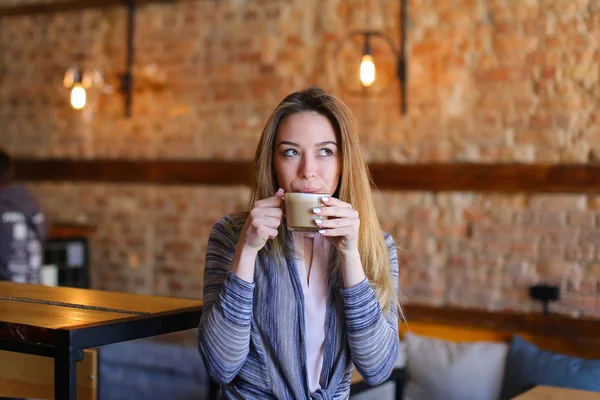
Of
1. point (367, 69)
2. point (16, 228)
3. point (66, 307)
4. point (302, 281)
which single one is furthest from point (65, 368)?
point (367, 69)

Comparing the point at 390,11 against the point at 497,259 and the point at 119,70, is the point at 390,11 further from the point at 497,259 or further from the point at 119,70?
the point at 119,70

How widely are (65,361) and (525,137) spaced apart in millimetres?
3212

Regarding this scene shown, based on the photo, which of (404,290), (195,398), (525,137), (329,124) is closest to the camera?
(329,124)

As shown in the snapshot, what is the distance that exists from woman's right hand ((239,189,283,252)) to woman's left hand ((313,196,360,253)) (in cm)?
12

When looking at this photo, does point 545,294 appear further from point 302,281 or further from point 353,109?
point 302,281

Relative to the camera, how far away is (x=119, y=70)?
5.96 meters

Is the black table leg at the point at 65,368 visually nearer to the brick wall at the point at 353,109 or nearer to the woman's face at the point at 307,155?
the woman's face at the point at 307,155

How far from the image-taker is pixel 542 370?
401 cm

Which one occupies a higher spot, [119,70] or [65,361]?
[119,70]

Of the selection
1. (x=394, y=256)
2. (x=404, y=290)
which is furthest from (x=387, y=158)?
(x=394, y=256)

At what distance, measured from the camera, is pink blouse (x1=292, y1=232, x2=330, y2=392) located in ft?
6.77

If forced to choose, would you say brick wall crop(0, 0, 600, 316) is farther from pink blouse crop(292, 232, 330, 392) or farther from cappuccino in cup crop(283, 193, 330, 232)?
cappuccino in cup crop(283, 193, 330, 232)

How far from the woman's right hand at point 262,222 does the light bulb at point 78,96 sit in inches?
163

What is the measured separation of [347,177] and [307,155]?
13 cm
